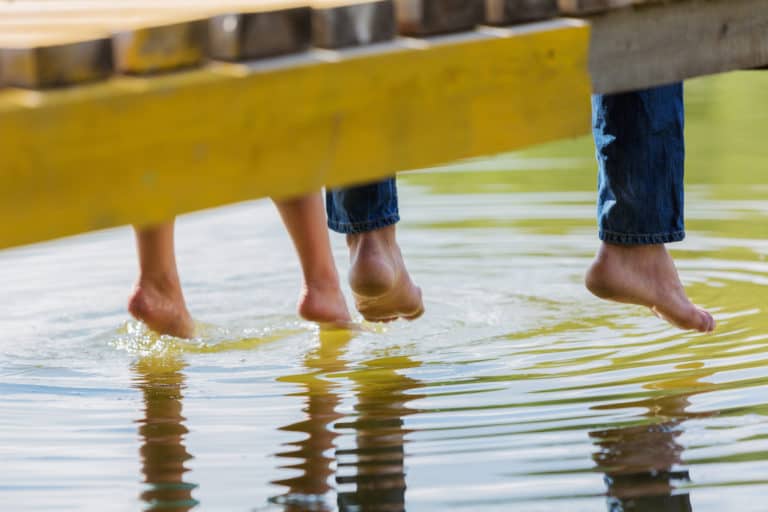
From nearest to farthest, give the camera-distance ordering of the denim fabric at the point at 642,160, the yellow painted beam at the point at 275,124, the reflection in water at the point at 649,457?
the yellow painted beam at the point at 275,124 < the reflection in water at the point at 649,457 < the denim fabric at the point at 642,160

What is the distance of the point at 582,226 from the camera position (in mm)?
4156

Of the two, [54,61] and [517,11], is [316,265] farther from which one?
[54,61]

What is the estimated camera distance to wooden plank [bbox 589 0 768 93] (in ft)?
6.55

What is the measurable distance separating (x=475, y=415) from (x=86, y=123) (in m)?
1.18

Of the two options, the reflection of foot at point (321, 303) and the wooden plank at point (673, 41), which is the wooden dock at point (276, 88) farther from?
the reflection of foot at point (321, 303)

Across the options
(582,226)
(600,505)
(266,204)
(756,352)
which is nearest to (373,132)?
(600,505)

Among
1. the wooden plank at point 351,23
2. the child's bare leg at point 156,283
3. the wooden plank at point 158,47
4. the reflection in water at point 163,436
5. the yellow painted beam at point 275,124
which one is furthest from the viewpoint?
the child's bare leg at point 156,283

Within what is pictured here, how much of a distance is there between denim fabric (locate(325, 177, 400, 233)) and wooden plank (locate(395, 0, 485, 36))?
104 centimetres

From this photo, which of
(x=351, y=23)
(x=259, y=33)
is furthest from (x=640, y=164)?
(x=259, y=33)

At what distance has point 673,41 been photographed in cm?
207

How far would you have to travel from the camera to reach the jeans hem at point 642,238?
8.27ft

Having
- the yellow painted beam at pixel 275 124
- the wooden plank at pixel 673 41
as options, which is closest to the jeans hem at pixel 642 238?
the wooden plank at pixel 673 41

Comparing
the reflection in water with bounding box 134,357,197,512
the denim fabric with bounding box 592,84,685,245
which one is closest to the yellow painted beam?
the denim fabric with bounding box 592,84,685,245

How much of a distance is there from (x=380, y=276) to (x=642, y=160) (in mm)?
636
